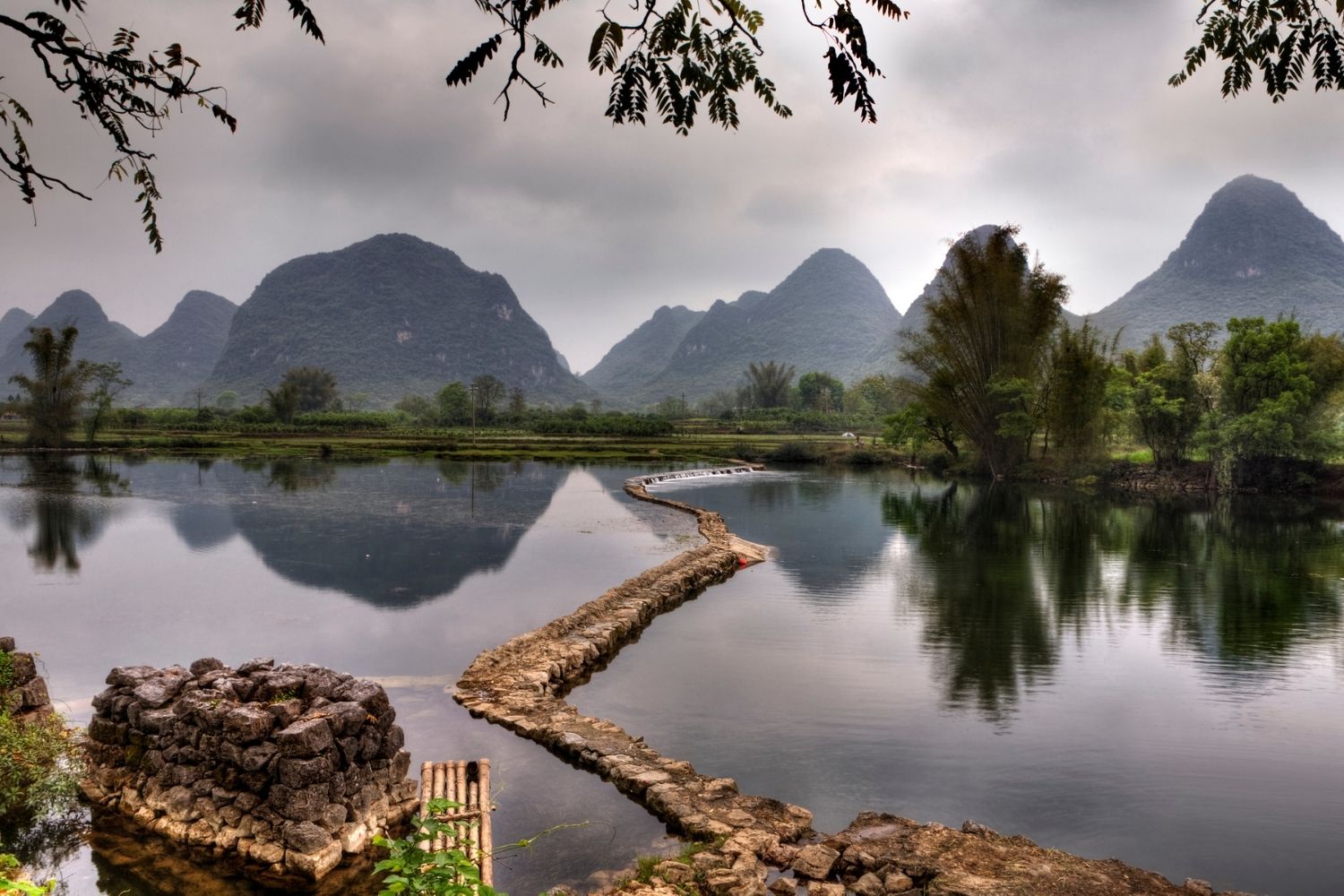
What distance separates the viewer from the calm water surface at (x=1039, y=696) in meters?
6.82

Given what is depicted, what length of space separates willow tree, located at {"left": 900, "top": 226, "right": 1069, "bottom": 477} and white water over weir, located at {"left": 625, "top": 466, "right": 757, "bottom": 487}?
481 inches

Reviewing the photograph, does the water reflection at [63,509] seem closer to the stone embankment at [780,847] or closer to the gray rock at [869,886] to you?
the stone embankment at [780,847]

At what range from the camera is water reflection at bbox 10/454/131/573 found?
1933 cm

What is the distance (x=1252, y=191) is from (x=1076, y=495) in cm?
15650

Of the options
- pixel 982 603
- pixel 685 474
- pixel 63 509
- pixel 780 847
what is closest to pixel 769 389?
pixel 685 474

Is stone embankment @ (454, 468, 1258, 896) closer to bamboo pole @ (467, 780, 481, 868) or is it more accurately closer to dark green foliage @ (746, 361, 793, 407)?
bamboo pole @ (467, 780, 481, 868)

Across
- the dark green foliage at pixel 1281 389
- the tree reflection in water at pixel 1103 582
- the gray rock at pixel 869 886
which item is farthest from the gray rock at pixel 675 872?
the dark green foliage at pixel 1281 389

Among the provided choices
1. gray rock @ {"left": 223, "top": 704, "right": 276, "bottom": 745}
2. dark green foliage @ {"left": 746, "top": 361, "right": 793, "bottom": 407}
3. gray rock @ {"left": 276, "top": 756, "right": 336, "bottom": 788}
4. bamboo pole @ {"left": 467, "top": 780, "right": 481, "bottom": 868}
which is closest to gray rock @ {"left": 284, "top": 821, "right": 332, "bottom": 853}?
gray rock @ {"left": 276, "top": 756, "right": 336, "bottom": 788}

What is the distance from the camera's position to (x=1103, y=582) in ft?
55.7

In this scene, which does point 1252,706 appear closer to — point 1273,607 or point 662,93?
point 1273,607

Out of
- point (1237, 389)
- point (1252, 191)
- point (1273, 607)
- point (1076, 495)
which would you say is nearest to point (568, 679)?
point (1273, 607)

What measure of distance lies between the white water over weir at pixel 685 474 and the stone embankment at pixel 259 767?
2969 cm

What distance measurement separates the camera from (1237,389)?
37406 mm

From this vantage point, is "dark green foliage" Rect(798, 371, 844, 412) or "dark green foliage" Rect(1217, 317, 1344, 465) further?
"dark green foliage" Rect(798, 371, 844, 412)
